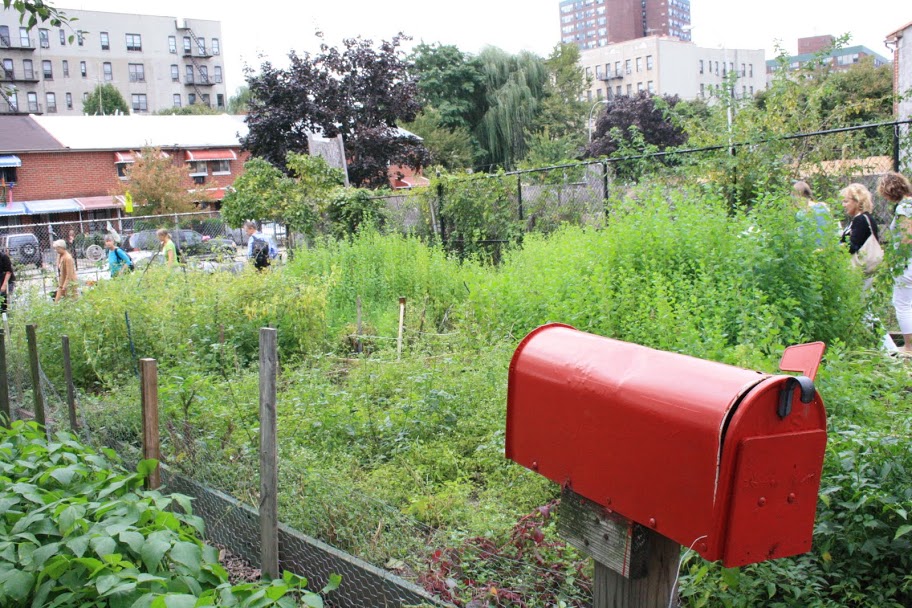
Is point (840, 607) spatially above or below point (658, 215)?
below

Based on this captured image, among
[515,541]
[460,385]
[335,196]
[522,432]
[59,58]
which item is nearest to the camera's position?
[522,432]

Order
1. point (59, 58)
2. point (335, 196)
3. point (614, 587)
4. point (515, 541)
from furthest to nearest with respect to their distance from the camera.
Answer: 1. point (59, 58)
2. point (335, 196)
3. point (515, 541)
4. point (614, 587)

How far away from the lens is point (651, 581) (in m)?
2.06

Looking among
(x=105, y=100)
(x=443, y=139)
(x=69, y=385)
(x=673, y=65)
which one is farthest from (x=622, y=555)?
(x=673, y=65)

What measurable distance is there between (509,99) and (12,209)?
27092 mm

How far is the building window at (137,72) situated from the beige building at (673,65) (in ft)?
162

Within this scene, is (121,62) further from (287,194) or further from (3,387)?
(3,387)

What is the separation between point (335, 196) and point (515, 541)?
12.6 meters

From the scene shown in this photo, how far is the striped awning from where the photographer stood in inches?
1802

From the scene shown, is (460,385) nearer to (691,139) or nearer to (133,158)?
(691,139)

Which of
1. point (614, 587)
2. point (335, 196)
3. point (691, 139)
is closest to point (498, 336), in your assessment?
point (614, 587)

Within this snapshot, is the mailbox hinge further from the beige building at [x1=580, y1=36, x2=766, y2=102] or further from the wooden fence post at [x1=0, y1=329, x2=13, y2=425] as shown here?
the beige building at [x1=580, y1=36, x2=766, y2=102]

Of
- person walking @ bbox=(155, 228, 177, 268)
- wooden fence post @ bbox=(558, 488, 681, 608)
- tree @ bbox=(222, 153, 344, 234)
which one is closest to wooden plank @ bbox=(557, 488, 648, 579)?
wooden fence post @ bbox=(558, 488, 681, 608)

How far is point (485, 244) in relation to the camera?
516 inches
